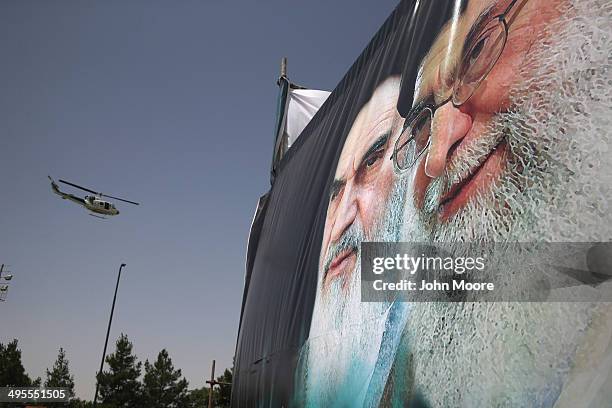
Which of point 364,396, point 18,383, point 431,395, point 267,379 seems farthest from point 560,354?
point 18,383

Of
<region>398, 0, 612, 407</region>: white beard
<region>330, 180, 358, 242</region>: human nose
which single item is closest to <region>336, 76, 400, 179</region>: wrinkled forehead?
<region>330, 180, 358, 242</region>: human nose

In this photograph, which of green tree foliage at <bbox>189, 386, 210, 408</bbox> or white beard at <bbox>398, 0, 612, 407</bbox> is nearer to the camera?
white beard at <bbox>398, 0, 612, 407</bbox>

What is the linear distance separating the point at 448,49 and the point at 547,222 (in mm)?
1115

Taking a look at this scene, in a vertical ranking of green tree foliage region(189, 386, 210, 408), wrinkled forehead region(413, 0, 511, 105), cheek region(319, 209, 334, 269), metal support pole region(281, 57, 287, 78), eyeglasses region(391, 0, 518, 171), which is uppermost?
metal support pole region(281, 57, 287, 78)

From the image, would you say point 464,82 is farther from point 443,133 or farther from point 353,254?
point 353,254

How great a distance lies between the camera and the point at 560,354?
1.28 metres

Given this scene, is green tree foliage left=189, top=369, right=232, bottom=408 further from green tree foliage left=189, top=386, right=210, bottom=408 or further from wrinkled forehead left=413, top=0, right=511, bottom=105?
wrinkled forehead left=413, top=0, right=511, bottom=105

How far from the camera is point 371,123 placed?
10.6 ft

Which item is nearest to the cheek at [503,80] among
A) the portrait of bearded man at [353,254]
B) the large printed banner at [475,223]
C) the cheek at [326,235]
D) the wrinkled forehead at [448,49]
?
the large printed banner at [475,223]

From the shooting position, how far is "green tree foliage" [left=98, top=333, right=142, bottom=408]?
24.8 meters

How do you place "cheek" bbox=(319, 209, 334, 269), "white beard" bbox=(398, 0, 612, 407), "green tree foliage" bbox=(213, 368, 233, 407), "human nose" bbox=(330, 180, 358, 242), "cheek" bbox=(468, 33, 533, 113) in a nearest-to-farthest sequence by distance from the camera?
"white beard" bbox=(398, 0, 612, 407) < "cheek" bbox=(468, 33, 533, 113) < "human nose" bbox=(330, 180, 358, 242) < "cheek" bbox=(319, 209, 334, 269) < "green tree foliage" bbox=(213, 368, 233, 407)

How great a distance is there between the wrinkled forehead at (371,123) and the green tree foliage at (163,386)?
25300 mm

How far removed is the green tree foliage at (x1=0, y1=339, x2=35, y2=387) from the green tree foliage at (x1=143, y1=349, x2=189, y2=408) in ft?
18.7

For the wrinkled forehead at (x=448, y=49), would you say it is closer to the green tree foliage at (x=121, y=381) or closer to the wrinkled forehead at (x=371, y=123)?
the wrinkled forehead at (x=371, y=123)
